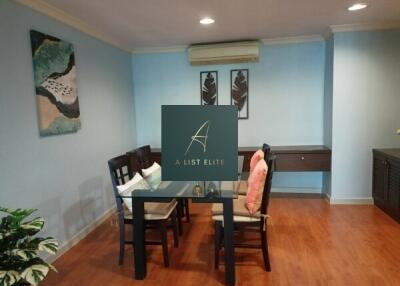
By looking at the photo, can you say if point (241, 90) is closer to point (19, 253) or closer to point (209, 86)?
point (209, 86)

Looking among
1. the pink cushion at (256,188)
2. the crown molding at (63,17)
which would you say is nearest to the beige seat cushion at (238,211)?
the pink cushion at (256,188)

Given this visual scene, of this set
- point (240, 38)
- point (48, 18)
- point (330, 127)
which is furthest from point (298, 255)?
point (48, 18)

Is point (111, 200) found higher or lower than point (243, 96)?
lower

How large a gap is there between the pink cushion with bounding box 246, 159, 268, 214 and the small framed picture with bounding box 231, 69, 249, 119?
2.19 metres

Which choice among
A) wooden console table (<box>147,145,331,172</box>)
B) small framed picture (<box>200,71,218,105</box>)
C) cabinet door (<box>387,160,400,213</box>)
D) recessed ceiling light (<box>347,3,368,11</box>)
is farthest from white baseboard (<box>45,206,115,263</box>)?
recessed ceiling light (<box>347,3,368,11</box>)

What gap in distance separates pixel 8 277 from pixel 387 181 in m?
3.70

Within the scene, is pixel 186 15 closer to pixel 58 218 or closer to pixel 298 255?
pixel 58 218

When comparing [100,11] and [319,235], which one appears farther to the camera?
[319,235]

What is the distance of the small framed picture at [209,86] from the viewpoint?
4.50 metres

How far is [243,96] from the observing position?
4449 millimetres

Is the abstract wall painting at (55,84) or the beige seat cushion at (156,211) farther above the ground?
the abstract wall painting at (55,84)

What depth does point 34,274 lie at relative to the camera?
5.12 feet

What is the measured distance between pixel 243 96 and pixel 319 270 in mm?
2706

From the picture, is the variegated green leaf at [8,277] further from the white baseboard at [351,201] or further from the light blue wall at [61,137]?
the white baseboard at [351,201]
